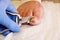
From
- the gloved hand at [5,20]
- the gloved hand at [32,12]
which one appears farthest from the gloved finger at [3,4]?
the gloved hand at [32,12]

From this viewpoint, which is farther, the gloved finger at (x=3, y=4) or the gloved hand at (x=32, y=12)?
the gloved hand at (x=32, y=12)

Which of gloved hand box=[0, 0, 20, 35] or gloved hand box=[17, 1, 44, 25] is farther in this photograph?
gloved hand box=[17, 1, 44, 25]

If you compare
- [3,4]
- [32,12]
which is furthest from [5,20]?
[32,12]

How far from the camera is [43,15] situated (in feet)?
2.90

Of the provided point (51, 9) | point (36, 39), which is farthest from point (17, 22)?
point (51, 9)

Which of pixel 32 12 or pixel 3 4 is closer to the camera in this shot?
pixel 3 4

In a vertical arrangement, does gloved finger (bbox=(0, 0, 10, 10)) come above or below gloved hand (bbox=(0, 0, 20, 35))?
above

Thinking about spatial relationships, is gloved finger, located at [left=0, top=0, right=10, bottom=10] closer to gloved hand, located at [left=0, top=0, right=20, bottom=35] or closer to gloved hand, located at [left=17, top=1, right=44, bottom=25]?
gloved hand, located at [left=0, top=0, right=20, bottom=35]

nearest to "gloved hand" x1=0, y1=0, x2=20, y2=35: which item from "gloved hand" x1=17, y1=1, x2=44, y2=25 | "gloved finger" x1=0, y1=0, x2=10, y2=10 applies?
"gloved finger" x1=0, y1=0, x2=10, y2=10

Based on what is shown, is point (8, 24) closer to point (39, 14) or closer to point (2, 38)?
point (2, 38)

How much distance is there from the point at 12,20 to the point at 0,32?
0.28 ft

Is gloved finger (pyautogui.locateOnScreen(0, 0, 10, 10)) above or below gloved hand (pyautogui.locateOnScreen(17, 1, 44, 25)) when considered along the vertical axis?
above

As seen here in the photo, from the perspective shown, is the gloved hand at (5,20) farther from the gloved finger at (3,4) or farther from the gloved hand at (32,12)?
the gloved hand at (32,12)

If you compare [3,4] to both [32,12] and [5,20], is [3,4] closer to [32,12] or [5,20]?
[5,20]
